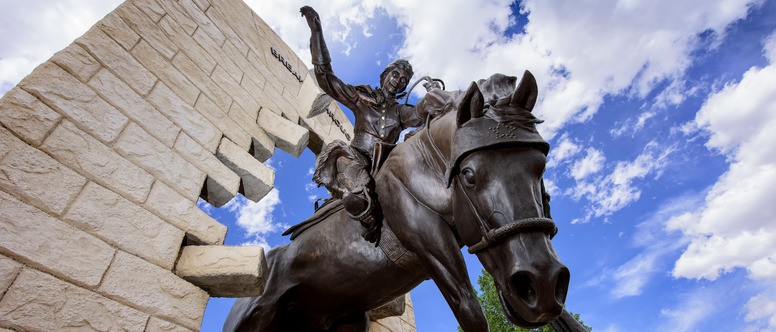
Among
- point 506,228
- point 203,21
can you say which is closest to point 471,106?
point 506,228

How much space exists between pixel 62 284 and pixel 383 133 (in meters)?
1.87

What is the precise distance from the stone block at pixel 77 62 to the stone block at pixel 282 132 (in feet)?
4.29

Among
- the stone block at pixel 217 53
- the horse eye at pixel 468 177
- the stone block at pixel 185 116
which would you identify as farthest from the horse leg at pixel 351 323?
the stone block at pixel 217 53

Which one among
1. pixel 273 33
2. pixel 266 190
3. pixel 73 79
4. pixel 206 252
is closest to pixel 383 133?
pixel 266 190

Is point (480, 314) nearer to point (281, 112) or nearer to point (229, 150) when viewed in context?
point (229, 150)

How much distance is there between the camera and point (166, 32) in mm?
2768

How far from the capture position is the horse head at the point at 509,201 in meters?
1.10

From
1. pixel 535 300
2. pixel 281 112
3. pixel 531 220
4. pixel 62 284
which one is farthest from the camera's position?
pixel 281 112

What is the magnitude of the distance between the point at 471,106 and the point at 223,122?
6.65 ft

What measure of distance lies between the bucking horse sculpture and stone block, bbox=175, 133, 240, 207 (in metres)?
0.59

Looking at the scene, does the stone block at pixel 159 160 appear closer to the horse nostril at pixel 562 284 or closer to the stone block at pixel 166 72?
the stone block at pixel 166 72

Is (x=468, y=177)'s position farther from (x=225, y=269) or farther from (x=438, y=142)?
(x=225, y=269)

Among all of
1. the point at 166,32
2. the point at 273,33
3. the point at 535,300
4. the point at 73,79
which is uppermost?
the point at 273,33

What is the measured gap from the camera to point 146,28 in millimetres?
2602
